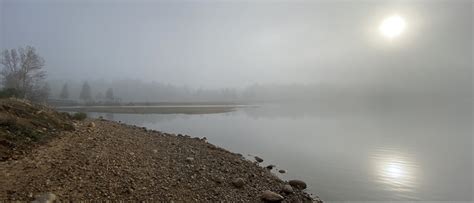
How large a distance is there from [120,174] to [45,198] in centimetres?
231

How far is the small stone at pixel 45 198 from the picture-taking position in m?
5.58

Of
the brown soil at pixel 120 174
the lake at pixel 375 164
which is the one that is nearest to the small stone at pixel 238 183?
the brown soil at pixel 120 174

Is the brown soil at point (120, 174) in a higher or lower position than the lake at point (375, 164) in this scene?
higher

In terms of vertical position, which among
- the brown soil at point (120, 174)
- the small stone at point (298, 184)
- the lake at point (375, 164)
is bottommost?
the lake at point (375, 164)

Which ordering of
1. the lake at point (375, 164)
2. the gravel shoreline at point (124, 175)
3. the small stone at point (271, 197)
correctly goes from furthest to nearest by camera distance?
the lake at point (375, 164)
the small stone at point (271, 197)
the gravel shoreline at point (124, 175)

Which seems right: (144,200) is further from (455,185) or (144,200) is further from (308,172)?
(455,185)

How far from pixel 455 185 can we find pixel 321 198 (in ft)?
26.6

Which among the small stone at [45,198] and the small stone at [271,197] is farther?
the small stone at [271,197]

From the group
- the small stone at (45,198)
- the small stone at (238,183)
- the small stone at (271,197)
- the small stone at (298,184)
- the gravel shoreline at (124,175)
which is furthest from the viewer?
the small stone at (298,184)

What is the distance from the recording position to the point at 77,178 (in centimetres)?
701

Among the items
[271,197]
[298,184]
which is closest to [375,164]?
[298,184]

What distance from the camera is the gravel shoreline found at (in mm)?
6422

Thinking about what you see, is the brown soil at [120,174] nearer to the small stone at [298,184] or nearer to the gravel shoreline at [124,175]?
the gravel shoreline at [124,175]

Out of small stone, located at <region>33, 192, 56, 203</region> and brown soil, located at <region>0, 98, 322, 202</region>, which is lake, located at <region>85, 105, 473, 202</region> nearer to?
brown soil, located at <region>0, 98, 322, 202</region>
